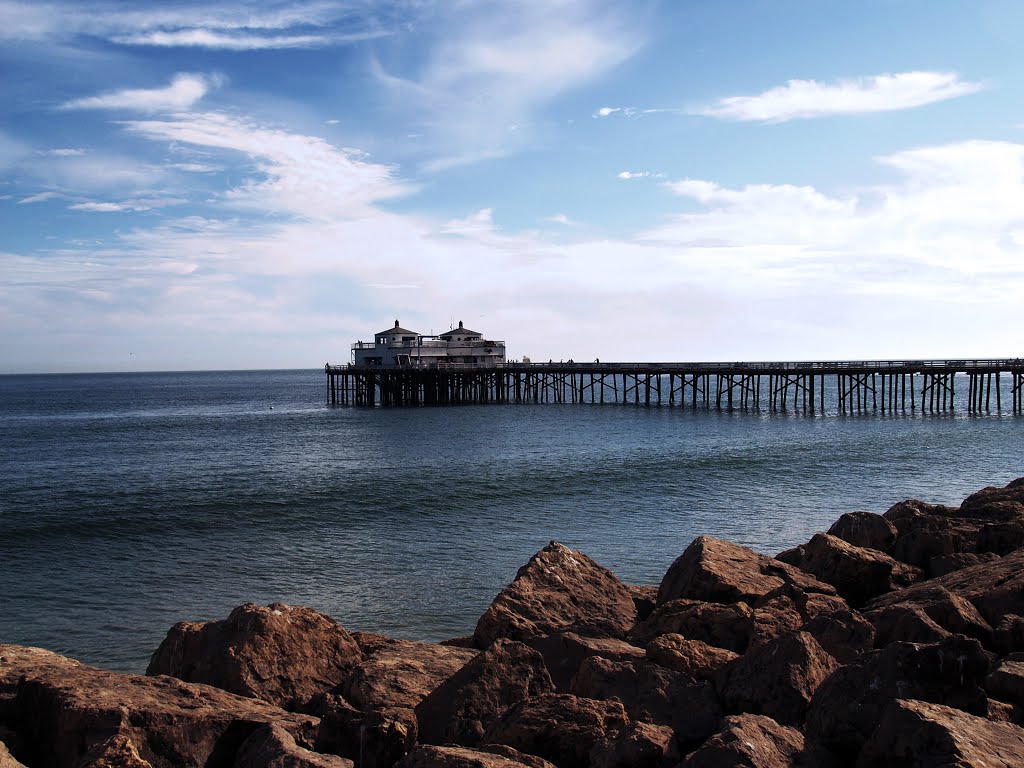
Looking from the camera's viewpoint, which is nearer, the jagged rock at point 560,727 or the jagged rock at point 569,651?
the jagged rock at point 560,727

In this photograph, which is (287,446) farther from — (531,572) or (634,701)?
(634,701)

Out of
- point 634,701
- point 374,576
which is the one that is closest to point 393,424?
point 374,576

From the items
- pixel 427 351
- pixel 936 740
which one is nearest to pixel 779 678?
pixel 936 740

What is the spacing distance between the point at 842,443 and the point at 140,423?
160 feet

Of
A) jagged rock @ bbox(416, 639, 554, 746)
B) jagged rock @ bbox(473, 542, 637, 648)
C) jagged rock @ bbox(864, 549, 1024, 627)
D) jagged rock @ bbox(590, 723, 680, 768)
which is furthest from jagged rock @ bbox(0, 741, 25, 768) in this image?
Answer: jagged rock @ bbox(864, 549, 1024, 627)

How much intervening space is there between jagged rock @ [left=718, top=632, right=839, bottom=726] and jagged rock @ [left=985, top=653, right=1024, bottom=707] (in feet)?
3.36

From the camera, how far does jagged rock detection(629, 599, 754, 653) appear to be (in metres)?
7.73

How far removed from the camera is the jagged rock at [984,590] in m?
7.86

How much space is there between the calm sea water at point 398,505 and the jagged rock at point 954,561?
21.5ft

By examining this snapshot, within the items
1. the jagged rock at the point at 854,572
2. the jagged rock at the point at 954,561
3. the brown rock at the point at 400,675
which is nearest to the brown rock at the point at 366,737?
the brown rock at the point at 400,675

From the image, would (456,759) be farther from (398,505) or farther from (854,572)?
(398,505)

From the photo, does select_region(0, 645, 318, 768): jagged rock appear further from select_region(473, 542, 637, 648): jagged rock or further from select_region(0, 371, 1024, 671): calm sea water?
select_region(0, 371, 1024, 671): calm sea water

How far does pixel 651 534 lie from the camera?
20719 mm

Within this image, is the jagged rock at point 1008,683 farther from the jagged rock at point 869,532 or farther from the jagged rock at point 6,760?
the jagged rock at point 869,532
